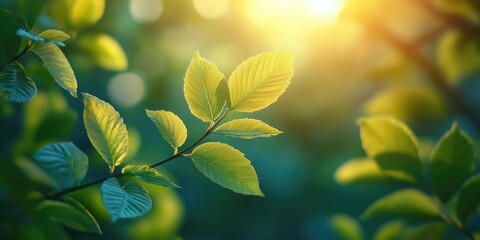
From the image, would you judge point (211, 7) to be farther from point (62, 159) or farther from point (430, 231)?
point (62, 159)

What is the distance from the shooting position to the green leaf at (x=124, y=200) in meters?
0.34

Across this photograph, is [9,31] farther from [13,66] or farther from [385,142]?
[385,142]

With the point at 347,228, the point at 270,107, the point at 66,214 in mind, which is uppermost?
the point at 66,214

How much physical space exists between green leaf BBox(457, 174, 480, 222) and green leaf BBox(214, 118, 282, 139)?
0.24m

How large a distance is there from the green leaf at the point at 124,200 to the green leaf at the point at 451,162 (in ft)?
1.01

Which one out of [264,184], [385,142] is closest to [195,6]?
[264,184]

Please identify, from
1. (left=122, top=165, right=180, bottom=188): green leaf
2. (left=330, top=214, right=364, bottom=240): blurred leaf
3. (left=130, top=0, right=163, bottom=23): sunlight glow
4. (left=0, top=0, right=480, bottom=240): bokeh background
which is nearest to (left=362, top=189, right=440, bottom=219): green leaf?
(left=330, top=214, right=364, bottom=240): blurred leaf

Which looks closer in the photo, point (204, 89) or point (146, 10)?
point (204, 89)

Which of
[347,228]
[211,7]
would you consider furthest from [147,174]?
[211,7]

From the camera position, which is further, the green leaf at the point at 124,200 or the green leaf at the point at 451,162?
the green leaf at the point at 451,162

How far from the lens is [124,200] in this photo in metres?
0.35

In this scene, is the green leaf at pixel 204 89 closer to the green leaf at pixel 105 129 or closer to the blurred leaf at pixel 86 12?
the green leaf at pixel 105 129

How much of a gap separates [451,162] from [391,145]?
60 mm

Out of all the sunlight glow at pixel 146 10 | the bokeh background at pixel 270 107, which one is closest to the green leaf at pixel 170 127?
the bokeh background at pixel 270 107
